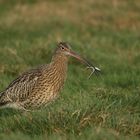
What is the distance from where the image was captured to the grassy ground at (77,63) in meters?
7.81

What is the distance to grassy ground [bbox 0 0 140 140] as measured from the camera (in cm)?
781

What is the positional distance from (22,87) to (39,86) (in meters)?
0.29

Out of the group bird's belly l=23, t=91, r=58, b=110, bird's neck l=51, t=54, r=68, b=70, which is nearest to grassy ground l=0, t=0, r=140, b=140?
bird's belly l=23, t=91, r=58, b=110

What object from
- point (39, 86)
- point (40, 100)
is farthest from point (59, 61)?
point (40, 100)

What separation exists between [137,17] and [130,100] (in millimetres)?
9148

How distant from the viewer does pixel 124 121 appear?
25.5ft

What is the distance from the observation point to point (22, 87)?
9398mm

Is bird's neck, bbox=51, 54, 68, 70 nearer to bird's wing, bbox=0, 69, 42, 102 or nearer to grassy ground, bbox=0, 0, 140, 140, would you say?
bird's wing, bbox=0, 69, 42, 102

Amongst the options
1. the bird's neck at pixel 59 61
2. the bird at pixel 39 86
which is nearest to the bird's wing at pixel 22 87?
the bird at pixel 39 86

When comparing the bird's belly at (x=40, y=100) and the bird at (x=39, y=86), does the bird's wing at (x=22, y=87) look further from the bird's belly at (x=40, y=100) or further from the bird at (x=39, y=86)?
the bird's belly at (x=40, y=100)

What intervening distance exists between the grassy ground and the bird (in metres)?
0.15

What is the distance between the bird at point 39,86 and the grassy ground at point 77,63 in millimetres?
151

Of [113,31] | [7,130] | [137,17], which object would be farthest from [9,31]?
[7,130]

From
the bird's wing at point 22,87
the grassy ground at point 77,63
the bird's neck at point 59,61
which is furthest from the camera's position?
the bird's neck at point 59,61
